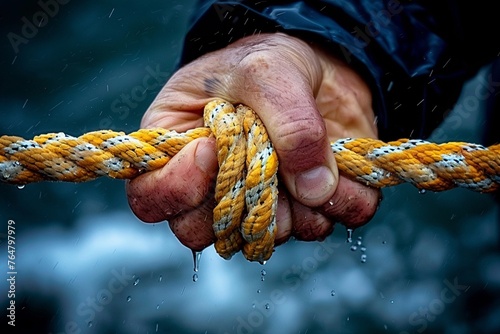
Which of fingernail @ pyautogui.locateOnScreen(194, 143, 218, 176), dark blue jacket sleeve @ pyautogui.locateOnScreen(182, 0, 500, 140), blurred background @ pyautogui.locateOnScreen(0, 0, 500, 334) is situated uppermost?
fingernail @ pyautogui.locateOnScreen(194, 143, 218, 176)

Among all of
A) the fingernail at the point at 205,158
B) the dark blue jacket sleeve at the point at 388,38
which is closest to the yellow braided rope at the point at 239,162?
the fingernail at the point at 205,158

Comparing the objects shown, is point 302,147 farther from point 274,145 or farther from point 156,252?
point 156,252

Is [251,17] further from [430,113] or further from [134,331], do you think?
[134,331]

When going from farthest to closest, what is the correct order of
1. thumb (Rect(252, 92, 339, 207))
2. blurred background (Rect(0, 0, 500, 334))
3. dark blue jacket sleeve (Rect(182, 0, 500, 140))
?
blurred background (Rect(0, 0, 500, 334))
dark blue jacket sleeve (Rect(182, 0, 500, 140))
thumb (Rect(252, 92, 339, 207))

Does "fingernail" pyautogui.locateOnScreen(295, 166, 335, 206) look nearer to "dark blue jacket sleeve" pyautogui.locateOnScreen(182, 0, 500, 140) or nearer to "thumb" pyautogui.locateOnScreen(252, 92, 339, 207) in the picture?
"thumb" pyautogui.locateOnScreen(252, 92, 339, 207)

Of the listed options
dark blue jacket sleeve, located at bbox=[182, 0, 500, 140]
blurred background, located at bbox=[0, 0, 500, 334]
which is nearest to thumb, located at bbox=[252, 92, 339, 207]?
Result: dark blue jacket sleeve, located at bbox=[182, 0, 500, 140]

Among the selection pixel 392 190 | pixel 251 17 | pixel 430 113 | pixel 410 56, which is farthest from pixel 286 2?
pixel 392 190
